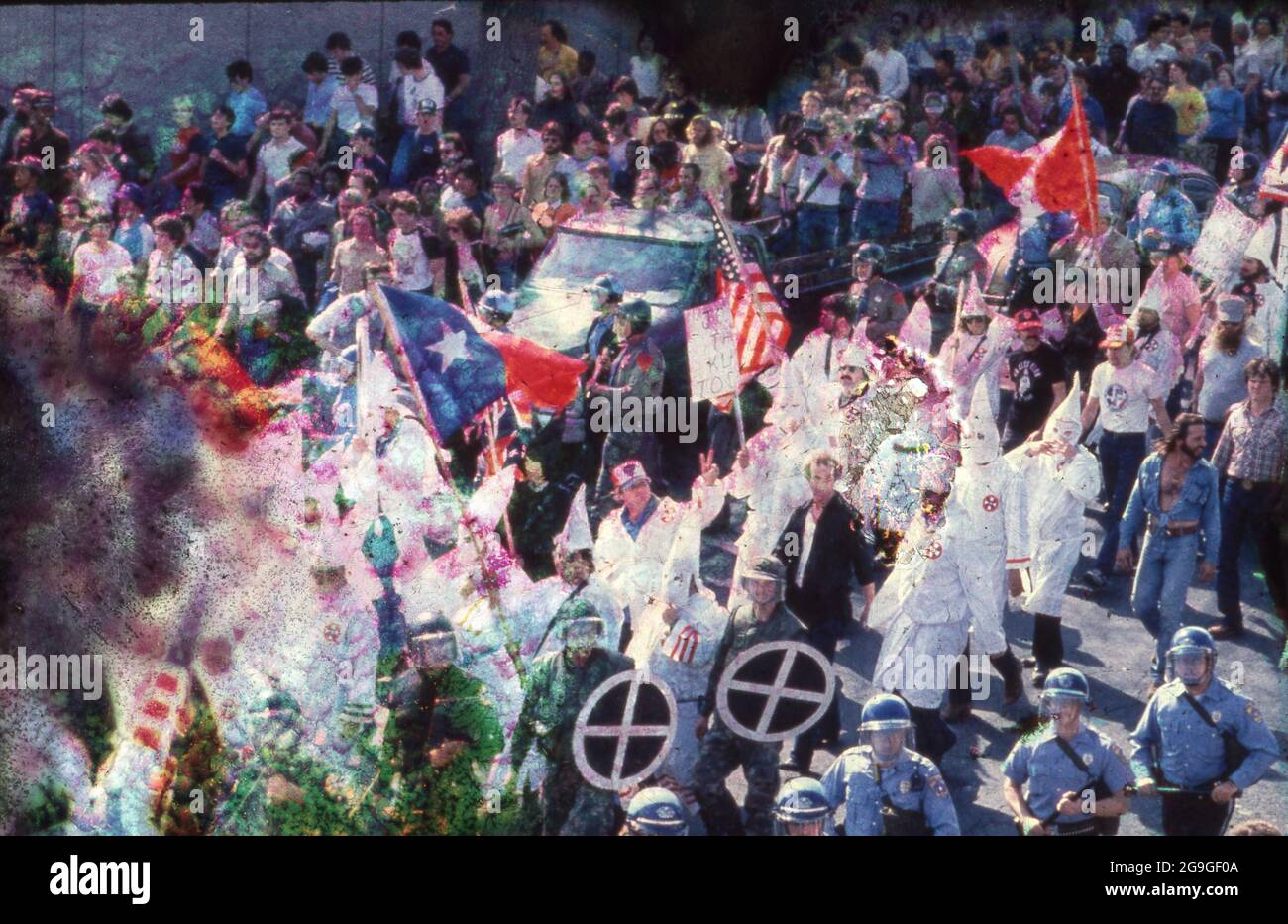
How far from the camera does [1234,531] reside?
43.5ft

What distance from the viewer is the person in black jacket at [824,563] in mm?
12945

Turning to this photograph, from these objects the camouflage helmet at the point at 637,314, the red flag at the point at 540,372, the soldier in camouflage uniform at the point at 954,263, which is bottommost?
the red flag at the point at 540,372

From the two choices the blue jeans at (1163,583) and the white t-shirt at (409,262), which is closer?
the blue jeans at (1163,583)

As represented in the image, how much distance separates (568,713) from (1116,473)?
3.60 meters

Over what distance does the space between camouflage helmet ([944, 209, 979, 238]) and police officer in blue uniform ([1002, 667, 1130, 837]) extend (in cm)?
377

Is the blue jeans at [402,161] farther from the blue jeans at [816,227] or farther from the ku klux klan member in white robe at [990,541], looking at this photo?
the ku klux klan member in white robe at [990,541]

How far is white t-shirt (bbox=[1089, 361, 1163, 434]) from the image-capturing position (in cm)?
1370

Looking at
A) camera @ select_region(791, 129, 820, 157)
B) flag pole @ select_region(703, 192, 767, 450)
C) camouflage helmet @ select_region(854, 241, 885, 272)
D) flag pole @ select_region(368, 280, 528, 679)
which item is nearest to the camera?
flag pole @ select_region(368, 280, 528, 679)

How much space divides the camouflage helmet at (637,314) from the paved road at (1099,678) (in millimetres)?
1301

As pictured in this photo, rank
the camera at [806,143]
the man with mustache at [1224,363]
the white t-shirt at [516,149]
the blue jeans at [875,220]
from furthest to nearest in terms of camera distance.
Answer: the white t-shirt at [516,149]
the camera at [806,143]
the blue jeans at [875,220]
the man with mustache at [1224,363]

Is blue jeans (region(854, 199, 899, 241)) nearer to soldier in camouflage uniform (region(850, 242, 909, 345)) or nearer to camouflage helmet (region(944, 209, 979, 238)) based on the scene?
camouflage helmet (region(944, 209, 979, 238))

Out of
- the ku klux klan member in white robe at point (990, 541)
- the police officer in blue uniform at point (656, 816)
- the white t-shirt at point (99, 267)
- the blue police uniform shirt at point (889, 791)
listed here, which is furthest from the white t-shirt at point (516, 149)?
the blue police uniform shirt at point (889, 791)

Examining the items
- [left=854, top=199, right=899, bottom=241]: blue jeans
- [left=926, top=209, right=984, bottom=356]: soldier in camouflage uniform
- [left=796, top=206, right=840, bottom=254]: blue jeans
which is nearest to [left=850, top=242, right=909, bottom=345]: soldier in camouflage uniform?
[left=926, top=209, right=984, bottom=356]: soldier in camouflage uniform
